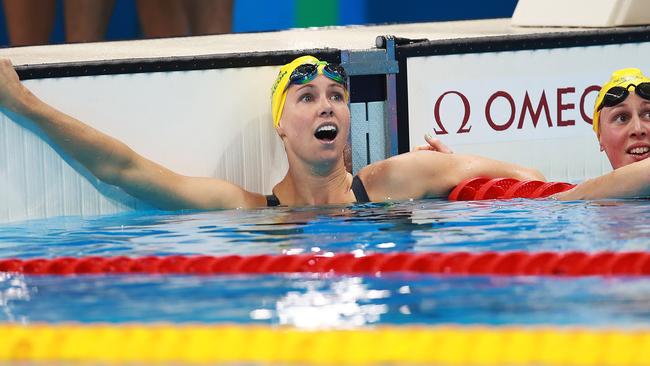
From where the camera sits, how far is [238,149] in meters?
4.97

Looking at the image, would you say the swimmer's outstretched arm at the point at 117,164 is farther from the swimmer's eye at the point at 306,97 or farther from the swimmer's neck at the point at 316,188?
the swimmer's eye at the point at 306,97

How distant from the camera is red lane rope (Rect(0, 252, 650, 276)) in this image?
10.4 ft

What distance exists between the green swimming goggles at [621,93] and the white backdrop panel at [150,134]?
1342 millimetres

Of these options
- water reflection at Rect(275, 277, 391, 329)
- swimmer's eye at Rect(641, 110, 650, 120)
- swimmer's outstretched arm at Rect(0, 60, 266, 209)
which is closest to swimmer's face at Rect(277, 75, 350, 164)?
swimmer's outstretched arm at Rect(0, 60, 266, 209)

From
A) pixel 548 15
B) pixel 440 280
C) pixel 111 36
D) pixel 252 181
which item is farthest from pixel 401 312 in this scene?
pixel 111 36

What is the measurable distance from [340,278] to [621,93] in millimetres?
1823

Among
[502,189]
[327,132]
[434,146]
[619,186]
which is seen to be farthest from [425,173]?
[619,186]

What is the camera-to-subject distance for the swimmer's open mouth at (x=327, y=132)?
459 centimetres

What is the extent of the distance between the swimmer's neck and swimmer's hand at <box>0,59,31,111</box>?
1.09 meters

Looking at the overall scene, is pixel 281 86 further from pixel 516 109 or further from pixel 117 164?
pixel 516 109

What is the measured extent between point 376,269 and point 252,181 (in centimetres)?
174

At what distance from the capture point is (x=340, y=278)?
10.6ft

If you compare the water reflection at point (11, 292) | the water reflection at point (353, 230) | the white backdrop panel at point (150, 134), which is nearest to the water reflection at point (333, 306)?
the water reflection at point (353, 230)

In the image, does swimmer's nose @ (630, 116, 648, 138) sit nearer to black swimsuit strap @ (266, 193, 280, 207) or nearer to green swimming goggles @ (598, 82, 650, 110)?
green swimming goggles @ (598, 82, 650, 110)
